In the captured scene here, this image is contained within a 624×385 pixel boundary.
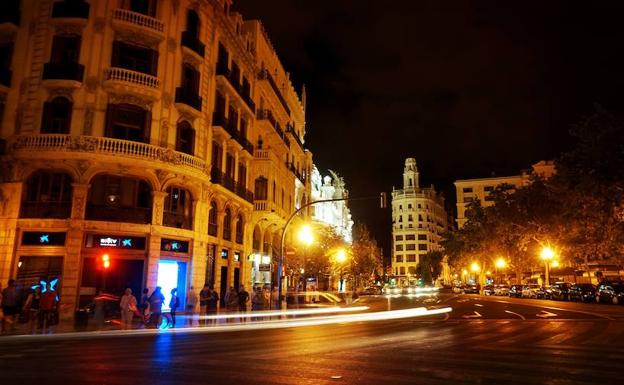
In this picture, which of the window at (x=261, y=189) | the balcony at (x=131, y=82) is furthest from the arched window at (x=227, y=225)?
the balcony at (x=131, y=82)

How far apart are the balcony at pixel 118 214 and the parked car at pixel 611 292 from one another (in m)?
34.8

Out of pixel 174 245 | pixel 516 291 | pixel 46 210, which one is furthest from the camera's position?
pixel 516 291

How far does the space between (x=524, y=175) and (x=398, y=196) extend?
4213 cm

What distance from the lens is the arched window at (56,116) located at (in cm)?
2522

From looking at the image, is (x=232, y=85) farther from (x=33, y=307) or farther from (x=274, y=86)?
(x=33, y=307)

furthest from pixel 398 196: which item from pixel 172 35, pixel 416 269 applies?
pixel 172 35

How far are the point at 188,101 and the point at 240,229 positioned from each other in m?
12.0

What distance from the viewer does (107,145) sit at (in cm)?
2472

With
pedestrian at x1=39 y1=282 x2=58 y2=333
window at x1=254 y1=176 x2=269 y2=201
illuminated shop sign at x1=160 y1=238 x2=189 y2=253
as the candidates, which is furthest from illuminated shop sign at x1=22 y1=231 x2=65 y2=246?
window at x1=254 y1=176 x2=269 y2=201

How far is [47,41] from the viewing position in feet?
85.1

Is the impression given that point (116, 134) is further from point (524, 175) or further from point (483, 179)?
point (483, 179)

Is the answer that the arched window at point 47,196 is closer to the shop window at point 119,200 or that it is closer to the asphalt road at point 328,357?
the shop window at point 119,200

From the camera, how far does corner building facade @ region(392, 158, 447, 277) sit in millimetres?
138375

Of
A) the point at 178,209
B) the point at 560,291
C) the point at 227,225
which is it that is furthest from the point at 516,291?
the point at 178,209
